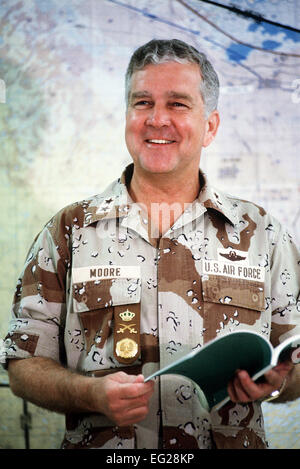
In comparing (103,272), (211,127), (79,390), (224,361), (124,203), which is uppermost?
(211,127)

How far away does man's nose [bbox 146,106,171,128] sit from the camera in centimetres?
171

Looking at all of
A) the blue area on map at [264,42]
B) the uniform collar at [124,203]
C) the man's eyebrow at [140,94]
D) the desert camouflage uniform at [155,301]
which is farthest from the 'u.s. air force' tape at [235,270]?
the blue area on map at [264,42]

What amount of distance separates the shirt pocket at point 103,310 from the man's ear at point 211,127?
0.56 metres

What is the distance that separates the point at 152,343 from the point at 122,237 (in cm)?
35

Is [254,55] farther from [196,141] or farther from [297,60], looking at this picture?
[196,141]

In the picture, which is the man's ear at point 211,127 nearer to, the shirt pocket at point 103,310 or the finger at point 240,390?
the shirt pocket at point 103,310

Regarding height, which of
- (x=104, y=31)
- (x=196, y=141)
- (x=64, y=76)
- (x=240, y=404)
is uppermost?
(x=104, y=31)

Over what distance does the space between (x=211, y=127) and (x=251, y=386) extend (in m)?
0.92

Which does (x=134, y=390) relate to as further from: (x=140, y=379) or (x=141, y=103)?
(x=141, y=103)

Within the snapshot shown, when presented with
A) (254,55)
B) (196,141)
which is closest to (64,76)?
(196,141)

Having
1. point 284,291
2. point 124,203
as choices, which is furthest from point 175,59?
point 284,291

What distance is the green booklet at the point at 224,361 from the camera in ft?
4.00

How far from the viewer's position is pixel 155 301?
65.3 inches

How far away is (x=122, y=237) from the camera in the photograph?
1726 mm
